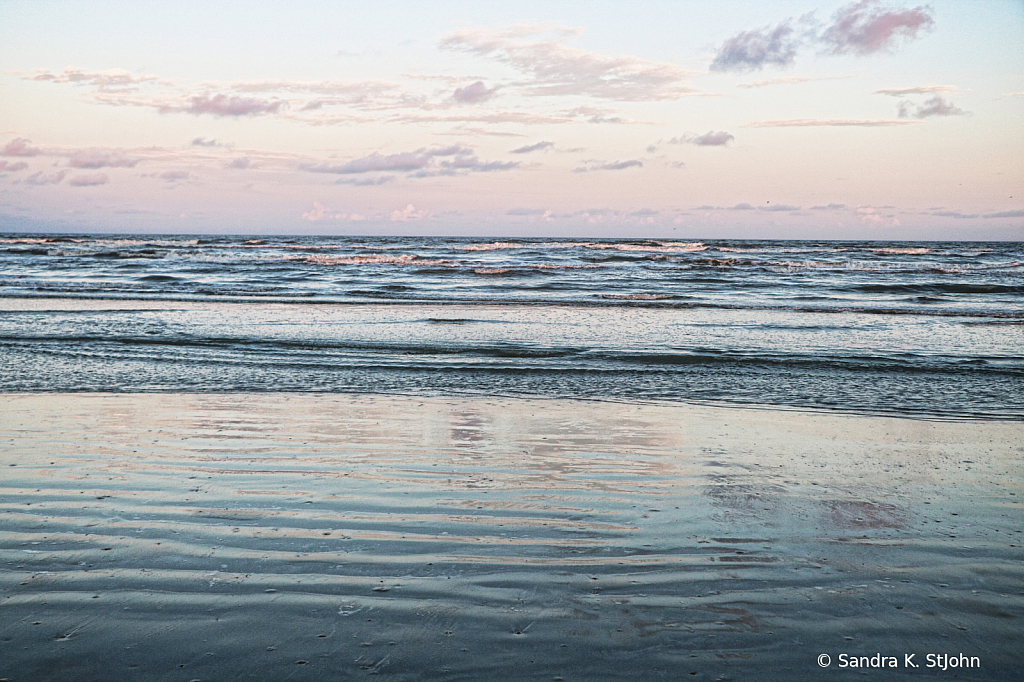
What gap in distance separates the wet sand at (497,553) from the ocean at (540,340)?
7.57 feet

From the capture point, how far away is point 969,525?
423 cm

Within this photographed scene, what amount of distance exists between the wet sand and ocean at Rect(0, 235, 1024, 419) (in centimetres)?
231

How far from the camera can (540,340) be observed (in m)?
12.8

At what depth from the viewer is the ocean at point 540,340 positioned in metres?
8.67

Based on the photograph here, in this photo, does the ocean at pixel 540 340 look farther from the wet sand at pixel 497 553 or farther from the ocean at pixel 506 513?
the wet sand at pixel 497 553

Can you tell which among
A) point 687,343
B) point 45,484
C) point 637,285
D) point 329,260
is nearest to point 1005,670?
point 45,484

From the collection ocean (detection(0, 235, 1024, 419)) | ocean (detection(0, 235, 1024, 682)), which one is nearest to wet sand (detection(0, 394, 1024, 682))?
ocean (detection(0, 235, 1024, 682))

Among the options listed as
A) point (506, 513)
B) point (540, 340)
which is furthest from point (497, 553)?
point (540, 340)

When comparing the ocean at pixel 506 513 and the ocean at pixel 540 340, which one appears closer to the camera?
the ocean at pixel 506 513

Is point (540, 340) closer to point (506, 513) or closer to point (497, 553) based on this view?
point (506, 513)

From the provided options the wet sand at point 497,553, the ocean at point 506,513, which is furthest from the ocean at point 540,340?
the wet sand at point 497,553

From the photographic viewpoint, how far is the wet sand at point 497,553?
2.82m

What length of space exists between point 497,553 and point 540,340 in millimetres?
9183

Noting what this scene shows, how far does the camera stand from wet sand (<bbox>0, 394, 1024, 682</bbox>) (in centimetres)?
282
